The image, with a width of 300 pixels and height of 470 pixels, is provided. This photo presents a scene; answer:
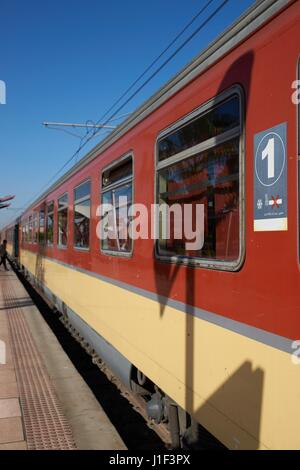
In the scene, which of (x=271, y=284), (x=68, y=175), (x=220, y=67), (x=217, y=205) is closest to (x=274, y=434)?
(x=271, y=284)

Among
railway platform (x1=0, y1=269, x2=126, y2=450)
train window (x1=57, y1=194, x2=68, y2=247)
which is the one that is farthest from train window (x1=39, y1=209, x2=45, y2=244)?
railway platform (x1=0, y1=269, x2=126, y2=450)

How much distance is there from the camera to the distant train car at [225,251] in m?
2.31

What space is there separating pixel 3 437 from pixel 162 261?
1.85 metres

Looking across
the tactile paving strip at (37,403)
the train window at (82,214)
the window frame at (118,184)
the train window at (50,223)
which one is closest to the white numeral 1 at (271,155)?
the window frame at (118,184)

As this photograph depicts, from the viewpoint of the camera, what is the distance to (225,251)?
9.60ft

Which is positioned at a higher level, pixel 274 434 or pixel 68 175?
pixel 68 175

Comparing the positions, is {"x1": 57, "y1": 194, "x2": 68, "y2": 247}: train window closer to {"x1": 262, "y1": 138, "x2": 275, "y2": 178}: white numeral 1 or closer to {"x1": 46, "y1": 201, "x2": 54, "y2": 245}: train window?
{"x1": 46, "y1": 201, "x2": 54, "y2": 245}: train window

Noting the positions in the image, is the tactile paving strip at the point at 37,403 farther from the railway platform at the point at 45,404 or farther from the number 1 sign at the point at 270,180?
the number 1 sign at the point at 270,180

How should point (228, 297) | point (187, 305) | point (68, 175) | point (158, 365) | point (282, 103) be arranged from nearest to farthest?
point (282, 103)
point (228, 297)
point (187, 305)
point (158, 365)
point (68, 175)

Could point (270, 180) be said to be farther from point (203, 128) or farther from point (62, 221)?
point (62, 221)

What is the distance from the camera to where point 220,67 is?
2986 mm

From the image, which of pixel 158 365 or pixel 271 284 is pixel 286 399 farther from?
pixel 158 365

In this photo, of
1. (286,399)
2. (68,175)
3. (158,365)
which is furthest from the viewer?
(68,175)

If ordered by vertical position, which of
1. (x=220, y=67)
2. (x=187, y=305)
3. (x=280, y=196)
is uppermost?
(x=220, y=67)
